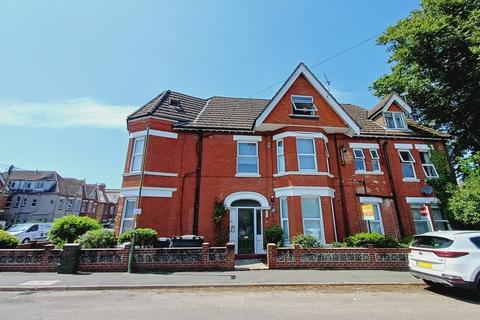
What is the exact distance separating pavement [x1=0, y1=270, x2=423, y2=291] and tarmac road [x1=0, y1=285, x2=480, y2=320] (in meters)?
0.31

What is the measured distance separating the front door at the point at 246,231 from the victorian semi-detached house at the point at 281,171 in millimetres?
54

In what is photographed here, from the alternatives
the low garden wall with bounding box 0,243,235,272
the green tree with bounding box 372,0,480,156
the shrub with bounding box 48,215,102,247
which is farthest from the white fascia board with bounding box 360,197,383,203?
the shrub with bounding box 48,215,102,247

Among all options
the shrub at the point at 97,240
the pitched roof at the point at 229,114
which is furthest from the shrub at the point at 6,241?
the pitched roof at the point at 229,114

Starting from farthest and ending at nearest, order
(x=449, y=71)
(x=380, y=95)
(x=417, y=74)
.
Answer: (x=380, y=95)
(x=417, y=74)
(x=449, y=71)

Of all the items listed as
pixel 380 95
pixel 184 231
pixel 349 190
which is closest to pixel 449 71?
pixel 380 95

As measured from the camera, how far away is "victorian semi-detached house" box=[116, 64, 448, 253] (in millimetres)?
12828

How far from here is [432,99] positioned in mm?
19688

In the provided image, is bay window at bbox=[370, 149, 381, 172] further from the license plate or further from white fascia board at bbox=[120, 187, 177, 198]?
white fascia board at bbox=[120, 187, 177, 198]

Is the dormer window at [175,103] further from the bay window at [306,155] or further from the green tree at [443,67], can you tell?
the green tree at [443,67]

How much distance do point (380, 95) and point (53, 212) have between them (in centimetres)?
5142

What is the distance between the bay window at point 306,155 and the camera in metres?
13.5

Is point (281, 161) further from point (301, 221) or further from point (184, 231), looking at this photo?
point (184, 231)

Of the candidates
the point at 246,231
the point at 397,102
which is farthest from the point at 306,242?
the point at 397,102

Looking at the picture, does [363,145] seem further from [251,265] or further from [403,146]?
[251,265]
